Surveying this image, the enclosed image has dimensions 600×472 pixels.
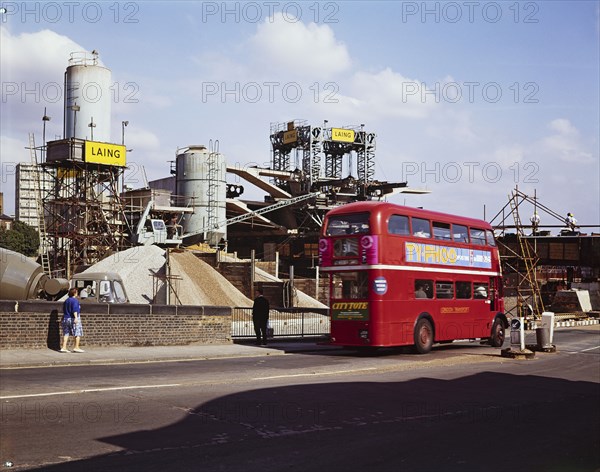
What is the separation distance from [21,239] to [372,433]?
88.0m

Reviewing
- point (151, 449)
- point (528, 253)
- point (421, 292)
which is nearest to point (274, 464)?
point (151, 449)

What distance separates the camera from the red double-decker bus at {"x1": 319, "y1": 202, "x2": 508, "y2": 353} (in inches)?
828

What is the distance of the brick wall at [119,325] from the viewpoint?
19328mm

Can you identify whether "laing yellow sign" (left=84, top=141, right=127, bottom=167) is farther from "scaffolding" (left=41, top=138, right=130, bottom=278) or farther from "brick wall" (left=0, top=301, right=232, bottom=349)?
"brick wall" (left=0, top=301, right=232, bottom=349)

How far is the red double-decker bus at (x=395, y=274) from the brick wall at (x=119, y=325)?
4924 millimetres

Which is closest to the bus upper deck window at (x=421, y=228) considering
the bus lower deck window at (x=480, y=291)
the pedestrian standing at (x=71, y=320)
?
the bus lower deck window at (x=480, y=291)

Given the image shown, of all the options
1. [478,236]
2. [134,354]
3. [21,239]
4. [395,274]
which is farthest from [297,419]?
[21,239]

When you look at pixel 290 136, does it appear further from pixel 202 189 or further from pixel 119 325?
pixel 119 325

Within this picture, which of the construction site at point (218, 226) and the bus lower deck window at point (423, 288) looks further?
the construction site at point (218, 226)

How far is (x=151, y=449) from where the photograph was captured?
26.6ft

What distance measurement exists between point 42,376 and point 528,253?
39.6 metres

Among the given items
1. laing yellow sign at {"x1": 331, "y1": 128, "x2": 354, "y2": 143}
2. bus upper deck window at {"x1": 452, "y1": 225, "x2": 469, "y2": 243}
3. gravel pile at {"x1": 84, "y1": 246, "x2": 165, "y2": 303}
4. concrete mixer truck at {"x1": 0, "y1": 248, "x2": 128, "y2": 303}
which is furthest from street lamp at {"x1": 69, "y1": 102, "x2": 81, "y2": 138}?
bus upper deck window at {"x1": 452, "y1": 225, "x2": 469, "y2": 243}

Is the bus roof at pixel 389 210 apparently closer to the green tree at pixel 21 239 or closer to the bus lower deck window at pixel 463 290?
the bus lower deck window at pixel 463 290

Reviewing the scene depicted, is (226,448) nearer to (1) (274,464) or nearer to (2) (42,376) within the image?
(1) (274,464)
